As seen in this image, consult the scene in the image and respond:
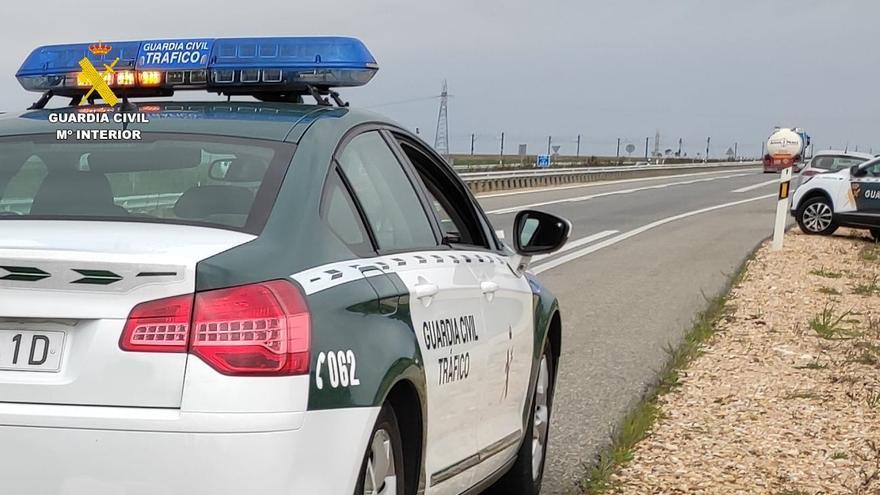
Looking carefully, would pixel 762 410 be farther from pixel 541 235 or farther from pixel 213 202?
pixel 213 202

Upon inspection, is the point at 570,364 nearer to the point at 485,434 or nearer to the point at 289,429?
the point at 485,434

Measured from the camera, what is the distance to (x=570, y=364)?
9.18m

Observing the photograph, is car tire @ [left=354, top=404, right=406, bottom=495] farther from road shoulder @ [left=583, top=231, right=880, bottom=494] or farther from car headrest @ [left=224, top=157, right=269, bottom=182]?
road shoulder @ [left=583, top=231, right=880, bottom=494]

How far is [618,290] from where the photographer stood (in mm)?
14023

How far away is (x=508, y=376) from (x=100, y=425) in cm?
217

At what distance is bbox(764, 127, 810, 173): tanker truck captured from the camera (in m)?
74.6

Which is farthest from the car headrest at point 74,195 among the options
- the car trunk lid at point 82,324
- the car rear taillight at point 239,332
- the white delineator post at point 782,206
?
the white delineator post at point 782,206

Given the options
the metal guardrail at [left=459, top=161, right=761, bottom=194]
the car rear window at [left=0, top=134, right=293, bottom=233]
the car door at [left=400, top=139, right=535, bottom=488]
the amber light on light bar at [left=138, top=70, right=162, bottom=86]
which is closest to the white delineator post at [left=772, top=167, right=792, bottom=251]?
the metal guardrail at [left=459, top=161, right=761, bottom=194]

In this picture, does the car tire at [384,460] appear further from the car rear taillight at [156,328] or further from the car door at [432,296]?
the car rear taillight at [156,328]

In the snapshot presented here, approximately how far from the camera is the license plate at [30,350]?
119 inches

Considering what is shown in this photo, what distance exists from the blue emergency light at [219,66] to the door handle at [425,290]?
86 centimetres

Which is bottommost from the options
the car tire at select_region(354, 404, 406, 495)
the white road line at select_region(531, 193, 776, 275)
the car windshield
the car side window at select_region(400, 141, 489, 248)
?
the white road line at select_region(531, 193, 776, 275)

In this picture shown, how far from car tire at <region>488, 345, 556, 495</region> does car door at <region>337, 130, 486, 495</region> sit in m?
0.86

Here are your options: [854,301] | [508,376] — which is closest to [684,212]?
[854,301]
